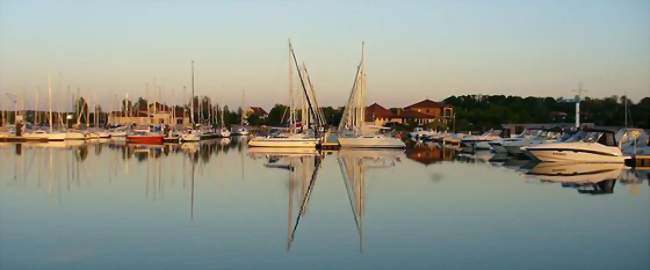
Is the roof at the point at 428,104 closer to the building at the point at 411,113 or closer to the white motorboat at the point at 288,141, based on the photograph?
the building at the point at 411,113

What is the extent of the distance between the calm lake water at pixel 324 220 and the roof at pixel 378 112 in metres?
91.3

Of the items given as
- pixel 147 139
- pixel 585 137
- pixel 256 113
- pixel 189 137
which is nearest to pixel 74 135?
pixel 147 139

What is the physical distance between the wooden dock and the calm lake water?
5.11m

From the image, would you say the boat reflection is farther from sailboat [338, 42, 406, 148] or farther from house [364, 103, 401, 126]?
house [364, 103, 401, 126]

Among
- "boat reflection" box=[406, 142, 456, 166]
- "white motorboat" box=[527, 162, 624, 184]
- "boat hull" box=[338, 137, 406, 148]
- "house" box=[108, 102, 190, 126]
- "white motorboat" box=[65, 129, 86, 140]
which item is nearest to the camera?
"white motorboat" box=[527, 162, 624, 184]

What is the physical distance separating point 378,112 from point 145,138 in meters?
63.0

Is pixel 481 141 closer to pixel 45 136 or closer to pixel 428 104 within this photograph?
pixel 45 136

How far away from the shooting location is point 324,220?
645 inches

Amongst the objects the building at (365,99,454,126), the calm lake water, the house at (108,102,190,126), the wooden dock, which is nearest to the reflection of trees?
the calm lake water

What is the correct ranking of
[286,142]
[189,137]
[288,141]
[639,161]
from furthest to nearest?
1. [189,137]
2. [286,142]
3. [288,141]
4. [639,161]

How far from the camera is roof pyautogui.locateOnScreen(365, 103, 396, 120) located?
12175 cm

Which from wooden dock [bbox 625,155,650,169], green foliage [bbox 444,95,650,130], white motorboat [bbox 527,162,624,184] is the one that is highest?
green foliage [bbox 444,95,650,130]

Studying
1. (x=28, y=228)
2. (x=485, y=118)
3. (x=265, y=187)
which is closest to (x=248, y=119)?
(x=485, y=118)

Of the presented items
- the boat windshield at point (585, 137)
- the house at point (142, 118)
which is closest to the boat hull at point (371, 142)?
the boat windshield at point (585, 137)
